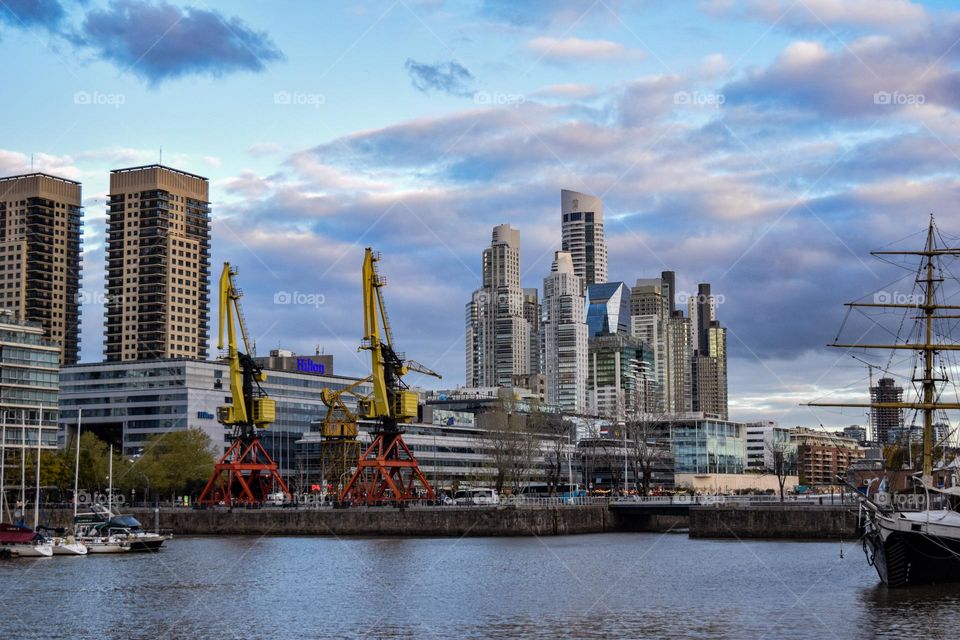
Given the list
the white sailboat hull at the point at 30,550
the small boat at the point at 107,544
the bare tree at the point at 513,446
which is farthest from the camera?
the bare tree at the point at 513,446

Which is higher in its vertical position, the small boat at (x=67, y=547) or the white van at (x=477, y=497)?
the white van at (x=477, y=497)

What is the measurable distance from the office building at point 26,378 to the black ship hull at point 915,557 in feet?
332

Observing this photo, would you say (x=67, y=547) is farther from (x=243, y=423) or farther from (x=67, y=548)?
(x=243, y=423)

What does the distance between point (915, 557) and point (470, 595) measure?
76.8 feet

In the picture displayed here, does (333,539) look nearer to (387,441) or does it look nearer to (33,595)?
(387,441)

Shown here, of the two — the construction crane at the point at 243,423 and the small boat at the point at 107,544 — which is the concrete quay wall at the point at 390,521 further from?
the small boat at the point at 107,544

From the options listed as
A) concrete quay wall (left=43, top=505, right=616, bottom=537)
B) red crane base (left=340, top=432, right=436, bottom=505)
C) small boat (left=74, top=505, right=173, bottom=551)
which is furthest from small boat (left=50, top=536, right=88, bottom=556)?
red crane base (left=340, top=432, right=436, bottom=505)

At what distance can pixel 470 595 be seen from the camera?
62.2 m

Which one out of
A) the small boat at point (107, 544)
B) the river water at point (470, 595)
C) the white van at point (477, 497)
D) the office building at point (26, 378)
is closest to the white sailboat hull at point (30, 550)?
the river water at point (470, 595)

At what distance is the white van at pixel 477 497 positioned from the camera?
5015 inches

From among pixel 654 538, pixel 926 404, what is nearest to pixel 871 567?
pixel 926 404

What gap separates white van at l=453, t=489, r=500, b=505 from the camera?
127m

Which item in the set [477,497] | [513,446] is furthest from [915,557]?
[513,446]

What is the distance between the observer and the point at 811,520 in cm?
10269
